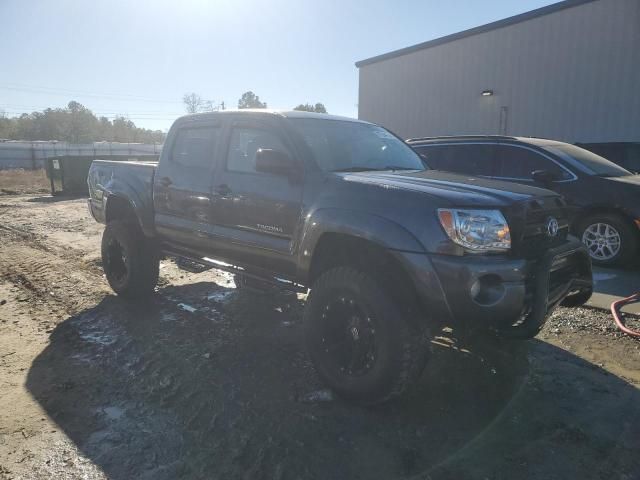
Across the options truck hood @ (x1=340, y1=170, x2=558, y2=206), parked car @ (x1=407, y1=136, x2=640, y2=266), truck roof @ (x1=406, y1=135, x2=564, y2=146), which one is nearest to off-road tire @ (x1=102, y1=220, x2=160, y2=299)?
truck hood @ (x1=340, y1=170, x2=558, y2=206)

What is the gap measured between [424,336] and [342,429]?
28.5 inches

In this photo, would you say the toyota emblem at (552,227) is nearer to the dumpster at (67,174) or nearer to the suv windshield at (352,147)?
the suv windshield at (352,147)

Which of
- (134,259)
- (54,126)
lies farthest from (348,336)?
(54,126)

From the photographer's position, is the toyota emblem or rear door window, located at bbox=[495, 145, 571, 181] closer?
the toyota emblem

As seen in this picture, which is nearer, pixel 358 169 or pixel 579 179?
pixel 358 169

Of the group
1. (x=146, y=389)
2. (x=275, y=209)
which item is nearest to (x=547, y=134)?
(x=275, y=209)

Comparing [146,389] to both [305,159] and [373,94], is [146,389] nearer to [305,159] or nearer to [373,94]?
[305,159]

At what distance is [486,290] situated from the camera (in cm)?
255

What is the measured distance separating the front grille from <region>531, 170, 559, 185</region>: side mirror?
3.31m

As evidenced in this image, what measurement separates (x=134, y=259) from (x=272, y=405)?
2.70 m

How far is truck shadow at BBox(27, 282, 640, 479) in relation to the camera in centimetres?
246

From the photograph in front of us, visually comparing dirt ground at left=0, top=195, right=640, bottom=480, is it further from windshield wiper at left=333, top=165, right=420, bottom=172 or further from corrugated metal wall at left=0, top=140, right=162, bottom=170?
corrugated metal wall at left=0, top=140, right=162, bottom=170

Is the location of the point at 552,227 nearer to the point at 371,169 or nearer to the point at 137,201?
the point at 371,169

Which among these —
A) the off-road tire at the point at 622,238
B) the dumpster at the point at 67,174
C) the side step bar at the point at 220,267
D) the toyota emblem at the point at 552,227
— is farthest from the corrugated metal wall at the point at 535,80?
the side step bar at the point at 220,267
